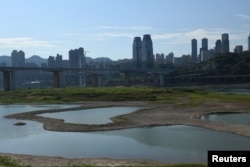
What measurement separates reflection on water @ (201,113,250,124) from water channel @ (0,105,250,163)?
17.7ft

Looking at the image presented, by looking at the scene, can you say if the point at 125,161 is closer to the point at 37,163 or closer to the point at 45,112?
the point at 37,163

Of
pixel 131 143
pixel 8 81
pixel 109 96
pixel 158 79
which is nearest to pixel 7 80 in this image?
pixel 8 81

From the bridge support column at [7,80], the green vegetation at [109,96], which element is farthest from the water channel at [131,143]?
the bridge support column at [7,80]

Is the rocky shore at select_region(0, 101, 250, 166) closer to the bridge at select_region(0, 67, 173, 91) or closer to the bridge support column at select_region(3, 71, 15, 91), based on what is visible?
the bridge support column at select_region(3, 71, 15, 91)

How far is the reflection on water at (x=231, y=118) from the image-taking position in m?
38.1

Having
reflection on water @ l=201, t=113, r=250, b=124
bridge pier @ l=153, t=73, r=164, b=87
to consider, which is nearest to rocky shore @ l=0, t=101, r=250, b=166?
reflection on water @ l=201, t=113, r=250, b=124

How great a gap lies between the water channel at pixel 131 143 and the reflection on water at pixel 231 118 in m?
Result: 5.39

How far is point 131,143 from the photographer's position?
28.8 metres

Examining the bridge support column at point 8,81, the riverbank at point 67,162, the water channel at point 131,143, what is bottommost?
the water channel at point 131,143

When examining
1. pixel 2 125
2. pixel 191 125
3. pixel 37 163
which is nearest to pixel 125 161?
pixel 37 163

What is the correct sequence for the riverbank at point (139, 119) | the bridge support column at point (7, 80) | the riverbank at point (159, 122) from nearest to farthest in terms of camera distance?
the riverbank at point (139, 119) < the riverbank at point (159, 122) < the bridge support column at point (7, 80)

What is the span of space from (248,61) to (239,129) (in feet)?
475

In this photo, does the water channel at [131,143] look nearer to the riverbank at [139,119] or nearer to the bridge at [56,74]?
the riverbank at [139,119]

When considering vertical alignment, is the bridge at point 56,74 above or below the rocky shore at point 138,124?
above
